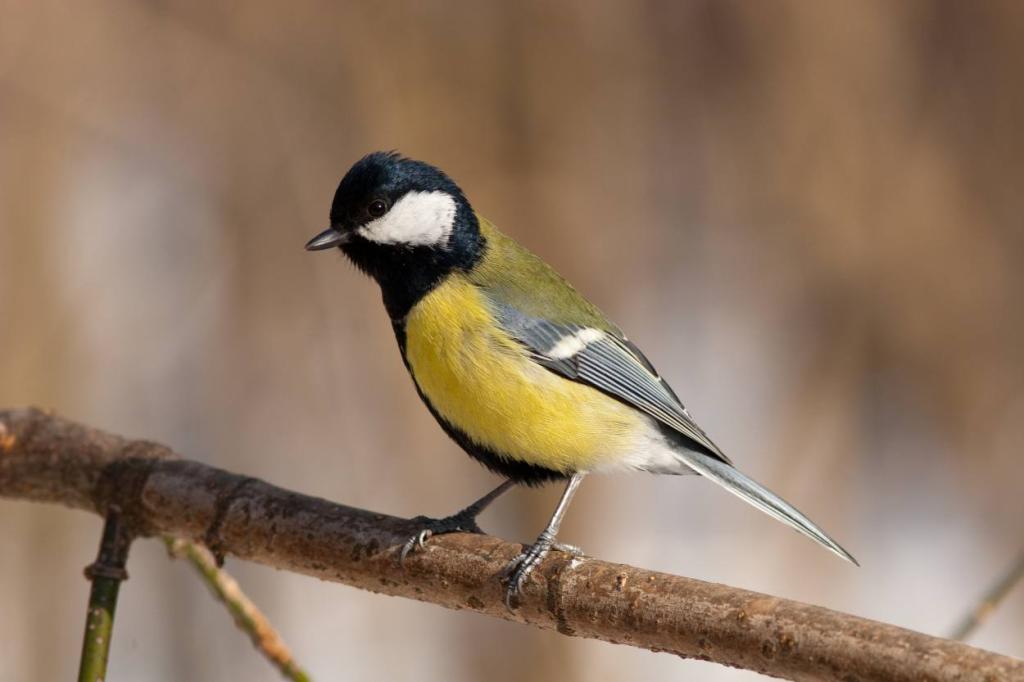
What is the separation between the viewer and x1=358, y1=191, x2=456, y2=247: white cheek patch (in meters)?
1.85

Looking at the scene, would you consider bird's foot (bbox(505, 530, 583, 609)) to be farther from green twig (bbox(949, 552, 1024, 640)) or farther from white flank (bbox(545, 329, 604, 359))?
green twig (bbox(949, 552, 1024, 640))

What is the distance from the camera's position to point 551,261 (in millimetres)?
3658

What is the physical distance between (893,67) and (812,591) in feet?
5.73

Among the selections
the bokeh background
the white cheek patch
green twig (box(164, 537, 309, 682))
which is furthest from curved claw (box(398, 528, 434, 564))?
the bokeh background

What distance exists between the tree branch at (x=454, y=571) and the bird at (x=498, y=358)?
0.49 ft

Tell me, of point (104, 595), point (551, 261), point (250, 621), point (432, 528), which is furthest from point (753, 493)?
point (551, 261)

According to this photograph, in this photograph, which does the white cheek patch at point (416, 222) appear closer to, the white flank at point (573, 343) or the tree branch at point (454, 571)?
the white flank at point (573, 343)

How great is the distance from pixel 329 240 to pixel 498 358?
0.34 meters

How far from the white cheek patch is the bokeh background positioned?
5.00 ft

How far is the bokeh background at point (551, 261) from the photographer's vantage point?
3.23 m

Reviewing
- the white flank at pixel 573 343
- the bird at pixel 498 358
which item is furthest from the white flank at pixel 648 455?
the white flank at pixel 573 343

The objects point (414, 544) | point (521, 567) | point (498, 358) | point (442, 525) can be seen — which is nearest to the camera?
point (521, 567)

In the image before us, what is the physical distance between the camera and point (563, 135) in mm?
3725

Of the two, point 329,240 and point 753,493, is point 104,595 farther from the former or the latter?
point 753,493
